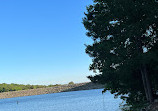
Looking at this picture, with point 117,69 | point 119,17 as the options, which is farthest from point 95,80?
point 119,17

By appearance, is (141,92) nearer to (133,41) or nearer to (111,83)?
(111,83)

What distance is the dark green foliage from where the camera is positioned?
2258 centimetres

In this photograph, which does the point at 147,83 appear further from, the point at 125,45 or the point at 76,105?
the point at 76,105

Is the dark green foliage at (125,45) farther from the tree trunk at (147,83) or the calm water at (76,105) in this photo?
the calm water at (76,105)

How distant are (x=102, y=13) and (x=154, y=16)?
5.47 meters

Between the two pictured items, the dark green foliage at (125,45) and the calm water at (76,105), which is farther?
the calm water at (76,105)

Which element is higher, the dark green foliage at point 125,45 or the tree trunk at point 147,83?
the dark green foliage at point 125,45

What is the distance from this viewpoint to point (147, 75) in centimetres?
2380

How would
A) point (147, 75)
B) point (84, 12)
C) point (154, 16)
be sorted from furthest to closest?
point (84, 12)
point (147, 75)
point (154, 16)

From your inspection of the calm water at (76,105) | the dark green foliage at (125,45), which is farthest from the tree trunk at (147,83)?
the calm water at (76,105)

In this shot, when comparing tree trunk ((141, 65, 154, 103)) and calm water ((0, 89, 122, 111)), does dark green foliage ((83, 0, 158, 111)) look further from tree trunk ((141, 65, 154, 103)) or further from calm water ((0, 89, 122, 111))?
calm water ((0, 89, 122, 111))

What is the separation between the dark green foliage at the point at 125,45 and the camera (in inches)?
889

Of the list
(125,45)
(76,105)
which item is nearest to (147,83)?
(125,45)

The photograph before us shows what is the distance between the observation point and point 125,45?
23953mm
